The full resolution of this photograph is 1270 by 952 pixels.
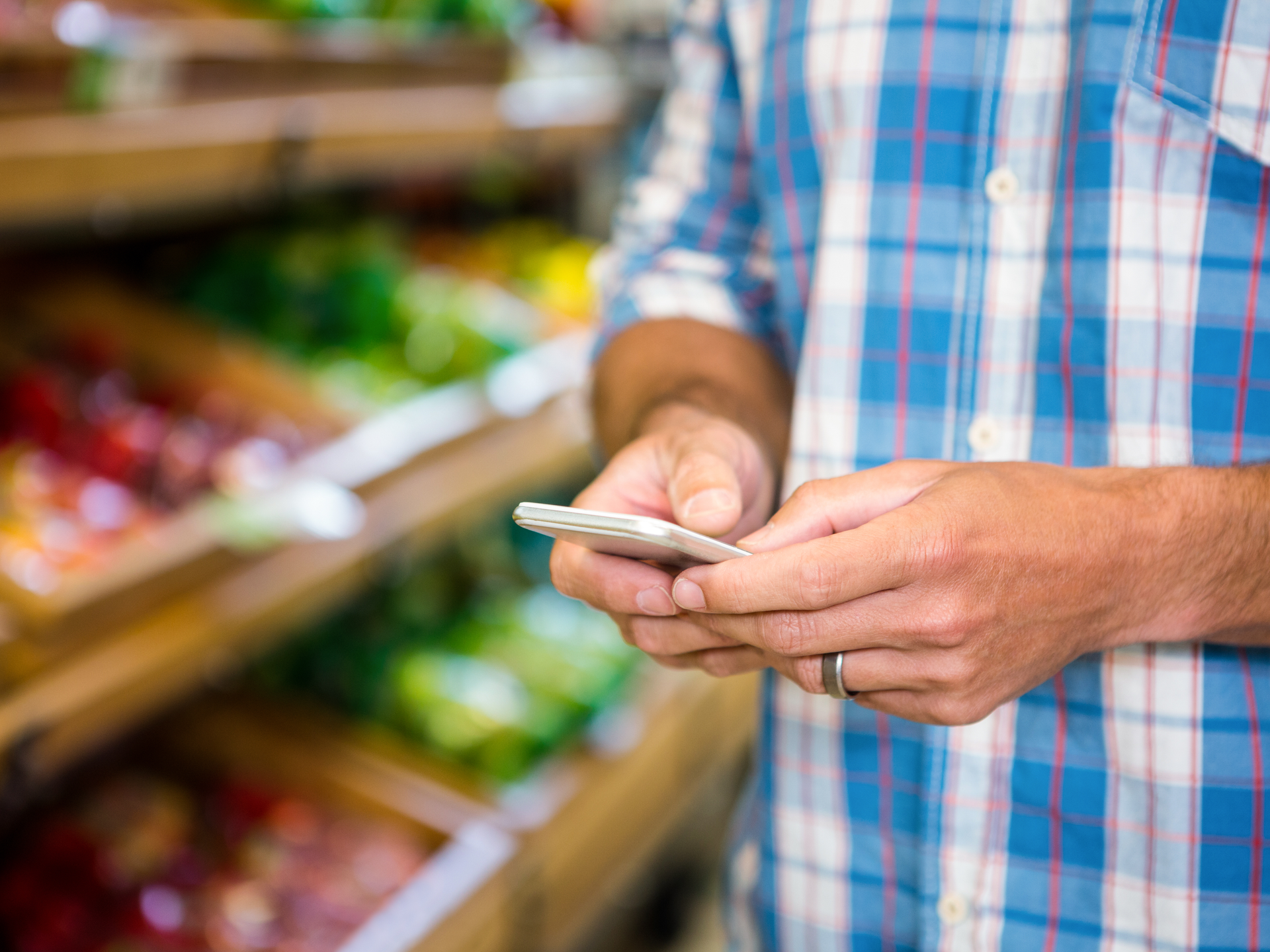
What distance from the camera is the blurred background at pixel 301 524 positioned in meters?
1.32

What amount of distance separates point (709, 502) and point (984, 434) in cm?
28

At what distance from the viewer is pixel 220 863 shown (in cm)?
167

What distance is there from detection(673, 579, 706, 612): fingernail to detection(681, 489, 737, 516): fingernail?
0.06 m

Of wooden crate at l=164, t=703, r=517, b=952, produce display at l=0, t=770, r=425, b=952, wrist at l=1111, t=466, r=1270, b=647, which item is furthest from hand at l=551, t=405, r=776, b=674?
produce display at l=0, t=770, r=425, b=952

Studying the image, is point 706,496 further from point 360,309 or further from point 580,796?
point 360,309

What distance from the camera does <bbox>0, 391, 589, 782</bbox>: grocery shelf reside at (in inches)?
46.7

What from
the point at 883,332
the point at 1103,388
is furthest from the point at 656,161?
the point at 1103,388

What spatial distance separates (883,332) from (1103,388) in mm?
174

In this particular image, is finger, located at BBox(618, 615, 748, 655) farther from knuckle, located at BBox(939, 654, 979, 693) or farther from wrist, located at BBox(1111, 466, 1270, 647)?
wrist, located at BBox(1111, 466, 1270, 647)

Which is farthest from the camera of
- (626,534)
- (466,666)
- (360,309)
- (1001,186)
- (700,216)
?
(360,309)

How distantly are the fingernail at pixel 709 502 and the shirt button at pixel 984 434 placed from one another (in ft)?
0.85

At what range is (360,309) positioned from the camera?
7.32 ft

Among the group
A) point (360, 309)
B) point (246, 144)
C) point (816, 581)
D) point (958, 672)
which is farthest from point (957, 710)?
point (360, 309)

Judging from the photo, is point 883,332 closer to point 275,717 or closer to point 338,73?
point 338,73
